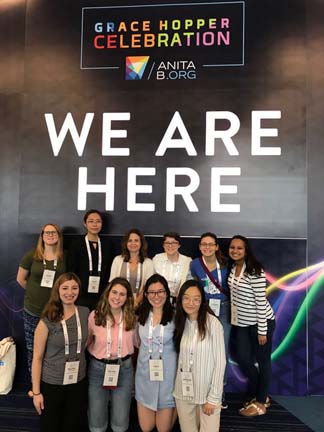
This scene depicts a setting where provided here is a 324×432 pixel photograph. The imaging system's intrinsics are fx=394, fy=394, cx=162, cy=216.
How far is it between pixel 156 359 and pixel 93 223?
4.45ft

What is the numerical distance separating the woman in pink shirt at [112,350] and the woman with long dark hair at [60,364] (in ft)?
0.49

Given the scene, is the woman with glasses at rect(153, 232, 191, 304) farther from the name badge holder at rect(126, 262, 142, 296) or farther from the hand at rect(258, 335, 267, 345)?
the hand at rect(258, 335, 267, 345)

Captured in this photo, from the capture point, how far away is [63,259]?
337 centimetres

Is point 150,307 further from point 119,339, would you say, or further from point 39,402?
point 39,402

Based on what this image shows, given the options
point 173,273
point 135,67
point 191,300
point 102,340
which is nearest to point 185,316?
point 191,300

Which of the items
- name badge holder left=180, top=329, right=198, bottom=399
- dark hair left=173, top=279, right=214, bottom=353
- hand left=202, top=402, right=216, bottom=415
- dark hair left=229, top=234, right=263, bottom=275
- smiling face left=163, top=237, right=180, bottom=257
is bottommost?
hand left=202, top=402, right=216, bottom=415

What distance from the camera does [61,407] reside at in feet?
7.99

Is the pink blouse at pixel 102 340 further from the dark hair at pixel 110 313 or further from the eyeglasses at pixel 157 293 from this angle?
the eyeglasses at pixel 157 293

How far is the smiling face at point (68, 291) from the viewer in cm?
243

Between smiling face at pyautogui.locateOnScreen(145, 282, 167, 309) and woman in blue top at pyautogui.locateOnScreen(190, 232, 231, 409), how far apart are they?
2.09 ft

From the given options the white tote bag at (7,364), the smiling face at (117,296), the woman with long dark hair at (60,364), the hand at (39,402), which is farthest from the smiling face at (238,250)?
the white tote bag at (7,364)

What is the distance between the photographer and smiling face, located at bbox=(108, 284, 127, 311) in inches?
102

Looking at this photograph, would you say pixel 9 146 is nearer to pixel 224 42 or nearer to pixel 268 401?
pixel 224 42

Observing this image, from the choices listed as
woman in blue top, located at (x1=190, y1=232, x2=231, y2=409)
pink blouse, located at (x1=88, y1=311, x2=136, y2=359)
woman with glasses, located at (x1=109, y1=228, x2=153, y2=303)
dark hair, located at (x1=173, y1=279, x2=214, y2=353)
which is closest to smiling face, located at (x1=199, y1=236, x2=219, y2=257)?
woman in blue top, located at (x1=190, y1=232, x2=231, y2=409)
